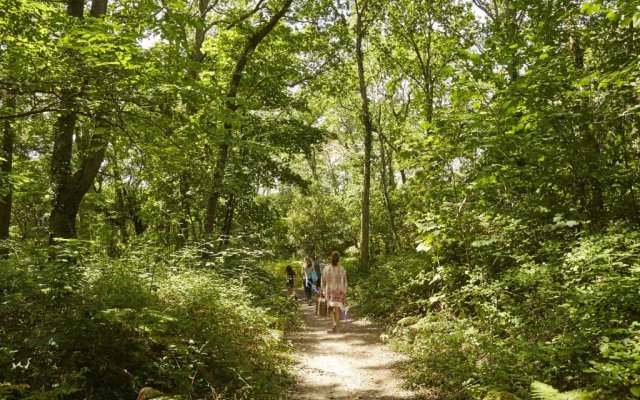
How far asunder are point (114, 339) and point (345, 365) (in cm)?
448

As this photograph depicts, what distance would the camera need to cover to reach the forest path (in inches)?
251

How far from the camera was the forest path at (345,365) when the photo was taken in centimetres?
638

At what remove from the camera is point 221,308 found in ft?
22.9

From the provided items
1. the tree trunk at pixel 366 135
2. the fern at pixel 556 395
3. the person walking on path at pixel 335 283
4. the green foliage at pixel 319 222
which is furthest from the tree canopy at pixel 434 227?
the green foliage at pixel 319 222

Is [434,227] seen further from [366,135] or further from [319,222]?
[319,222]

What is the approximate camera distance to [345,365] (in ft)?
26.0

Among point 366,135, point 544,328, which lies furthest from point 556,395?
point 366,135

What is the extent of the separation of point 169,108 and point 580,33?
753cm

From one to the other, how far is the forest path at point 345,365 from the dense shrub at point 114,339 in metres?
0.63

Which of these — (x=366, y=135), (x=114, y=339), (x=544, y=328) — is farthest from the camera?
(x=366, y=135)

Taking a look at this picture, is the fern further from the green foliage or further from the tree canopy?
the green foliage

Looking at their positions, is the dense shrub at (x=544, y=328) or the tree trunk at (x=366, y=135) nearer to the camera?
the dense shrub at (x=544, y=328)

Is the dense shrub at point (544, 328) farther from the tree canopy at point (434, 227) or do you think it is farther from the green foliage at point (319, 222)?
the green foliage at point (319, 222)

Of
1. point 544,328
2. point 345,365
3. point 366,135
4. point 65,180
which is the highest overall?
point 366,135
